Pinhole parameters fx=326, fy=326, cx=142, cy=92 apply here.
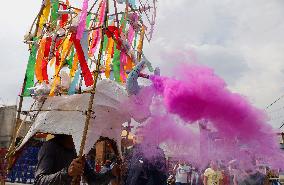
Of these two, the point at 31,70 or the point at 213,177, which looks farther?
the point at 213,177

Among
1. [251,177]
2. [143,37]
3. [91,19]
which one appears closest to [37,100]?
[91,19]

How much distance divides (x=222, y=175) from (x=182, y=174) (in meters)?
2.38

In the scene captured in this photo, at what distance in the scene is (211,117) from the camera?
5320mm

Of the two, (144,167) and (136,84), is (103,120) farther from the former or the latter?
(144,167)

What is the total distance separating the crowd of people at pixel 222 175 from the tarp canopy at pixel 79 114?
5487 millimetres

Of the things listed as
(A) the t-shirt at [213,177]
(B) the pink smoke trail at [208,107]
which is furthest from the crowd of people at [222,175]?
(B) the pink smoke trail at [208,107]

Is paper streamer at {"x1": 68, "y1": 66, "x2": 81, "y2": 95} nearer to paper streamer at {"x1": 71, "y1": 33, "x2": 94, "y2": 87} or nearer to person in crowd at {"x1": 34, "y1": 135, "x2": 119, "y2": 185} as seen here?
paper streamer at {"x1": 71, "y1": 33, "x2": 94, "y2": 87}

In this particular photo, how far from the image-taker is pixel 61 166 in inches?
156

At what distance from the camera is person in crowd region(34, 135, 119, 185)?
3518 mm

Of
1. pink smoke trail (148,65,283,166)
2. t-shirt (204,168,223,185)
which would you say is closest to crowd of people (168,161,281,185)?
t-shirt (204,168,223,185)

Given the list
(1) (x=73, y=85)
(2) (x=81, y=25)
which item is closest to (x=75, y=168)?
(1) (x=73, y=85)

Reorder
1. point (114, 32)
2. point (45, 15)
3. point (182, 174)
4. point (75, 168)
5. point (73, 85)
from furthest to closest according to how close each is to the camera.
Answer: point (182, 174) → point (45, 15) → point (114, 32) → point (73, 85) → point (75, 168)

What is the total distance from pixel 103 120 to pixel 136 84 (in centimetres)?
72

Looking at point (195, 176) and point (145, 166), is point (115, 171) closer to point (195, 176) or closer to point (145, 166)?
point (145, 166)
